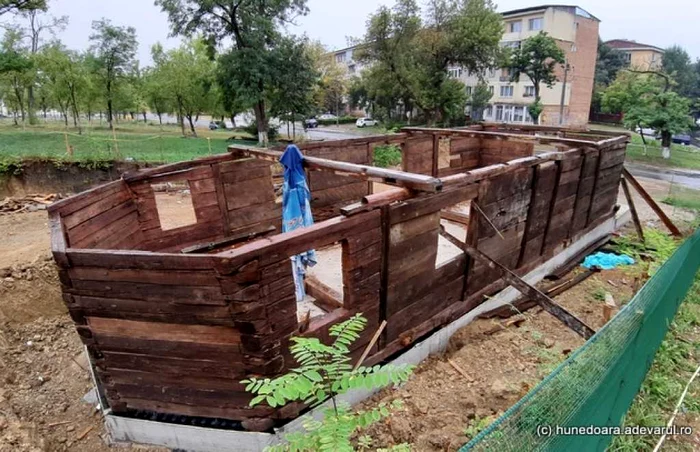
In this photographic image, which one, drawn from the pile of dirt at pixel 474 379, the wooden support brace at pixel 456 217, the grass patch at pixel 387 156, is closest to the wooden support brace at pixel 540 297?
the pile of dirt at pixel 474 379

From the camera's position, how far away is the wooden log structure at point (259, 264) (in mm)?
3625

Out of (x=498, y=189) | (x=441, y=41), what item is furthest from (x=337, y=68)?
(x=498, y=189)

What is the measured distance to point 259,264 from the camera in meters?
3.54

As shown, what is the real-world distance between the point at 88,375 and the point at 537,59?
130 feet

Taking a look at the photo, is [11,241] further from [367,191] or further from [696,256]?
[696,256]

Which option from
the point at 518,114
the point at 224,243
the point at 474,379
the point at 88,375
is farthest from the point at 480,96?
the point at 88,375

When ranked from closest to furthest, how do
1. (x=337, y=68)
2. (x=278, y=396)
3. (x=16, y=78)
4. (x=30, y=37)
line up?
(x=278, y=396) → (x=16, y=78) → (x=30, y=37) → (x=337, y=68)

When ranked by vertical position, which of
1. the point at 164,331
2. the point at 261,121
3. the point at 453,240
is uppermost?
the point at 261,121

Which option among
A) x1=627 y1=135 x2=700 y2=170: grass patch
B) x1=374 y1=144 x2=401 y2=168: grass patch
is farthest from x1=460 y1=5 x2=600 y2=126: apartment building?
x1=374 y1=144 x2=401 y2=168: grass patch

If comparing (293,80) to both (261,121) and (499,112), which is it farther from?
(499,112)

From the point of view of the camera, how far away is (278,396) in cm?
230

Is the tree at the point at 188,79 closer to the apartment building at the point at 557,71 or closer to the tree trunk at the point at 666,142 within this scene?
the apartment building at the point at 557,71

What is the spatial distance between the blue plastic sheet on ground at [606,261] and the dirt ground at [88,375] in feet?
1.21

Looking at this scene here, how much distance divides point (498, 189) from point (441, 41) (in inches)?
1018
